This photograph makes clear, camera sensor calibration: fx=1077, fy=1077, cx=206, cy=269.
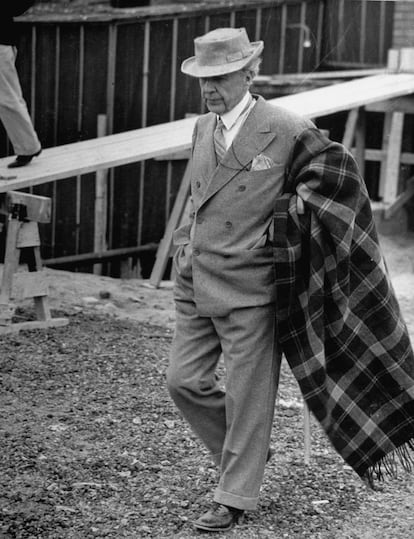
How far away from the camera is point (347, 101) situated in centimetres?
923

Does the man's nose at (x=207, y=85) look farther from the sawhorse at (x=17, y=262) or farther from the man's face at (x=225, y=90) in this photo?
the sawhorse at (x=17, y=262)

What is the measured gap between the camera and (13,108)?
7664 millimetres

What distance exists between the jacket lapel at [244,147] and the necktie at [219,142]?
0.22 ft

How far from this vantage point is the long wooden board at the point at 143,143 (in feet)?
24.6

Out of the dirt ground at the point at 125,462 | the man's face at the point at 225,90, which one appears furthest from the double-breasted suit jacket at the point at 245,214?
the dirt ground at the point at 125,462

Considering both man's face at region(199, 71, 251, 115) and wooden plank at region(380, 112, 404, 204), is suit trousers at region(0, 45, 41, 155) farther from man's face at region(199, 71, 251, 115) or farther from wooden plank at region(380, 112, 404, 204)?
wooden plank at region(380, 112, 404, 204)

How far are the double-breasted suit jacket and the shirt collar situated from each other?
4 centimetres

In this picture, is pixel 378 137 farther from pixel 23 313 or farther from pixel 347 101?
pixel 23 313

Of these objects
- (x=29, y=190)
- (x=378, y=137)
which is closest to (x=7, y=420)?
(x=29, y=190)

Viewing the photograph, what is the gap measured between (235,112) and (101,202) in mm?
5683

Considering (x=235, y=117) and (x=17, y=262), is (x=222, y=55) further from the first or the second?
(x=17, y=262)

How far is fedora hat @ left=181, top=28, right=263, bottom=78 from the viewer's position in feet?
13.9

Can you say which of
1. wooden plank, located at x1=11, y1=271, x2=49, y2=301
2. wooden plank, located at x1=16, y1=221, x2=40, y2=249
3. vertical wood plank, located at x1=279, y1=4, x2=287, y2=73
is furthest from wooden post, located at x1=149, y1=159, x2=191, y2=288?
vertical wood plank, located at x1=279, y1=4, x2=287, y2=73

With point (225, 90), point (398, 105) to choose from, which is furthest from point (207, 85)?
point (398, 105)
